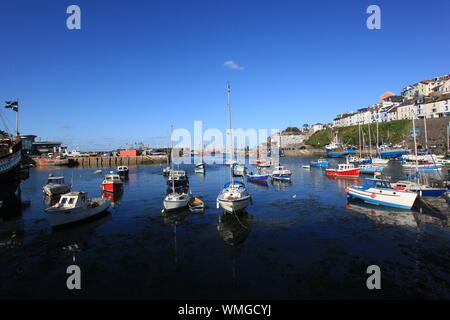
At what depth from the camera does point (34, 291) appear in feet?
48.1

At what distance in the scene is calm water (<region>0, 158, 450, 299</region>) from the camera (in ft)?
47.4

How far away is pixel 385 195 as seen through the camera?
31.6 m

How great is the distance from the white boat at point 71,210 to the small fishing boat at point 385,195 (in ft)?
107

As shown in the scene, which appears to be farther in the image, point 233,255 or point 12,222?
point 12,222

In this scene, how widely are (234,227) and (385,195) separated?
19.5 meters

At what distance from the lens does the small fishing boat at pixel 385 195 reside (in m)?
30.0

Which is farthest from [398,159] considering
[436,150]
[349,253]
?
[349,253]

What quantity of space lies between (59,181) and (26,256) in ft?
117

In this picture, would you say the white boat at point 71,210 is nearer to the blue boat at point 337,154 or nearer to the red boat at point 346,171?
the red boat at point 346,171

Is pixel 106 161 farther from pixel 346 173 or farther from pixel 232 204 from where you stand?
pixel 232 204

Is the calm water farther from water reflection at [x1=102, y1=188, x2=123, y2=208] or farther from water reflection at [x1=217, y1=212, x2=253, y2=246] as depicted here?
water reflection at [x1=102, y1=188, x2=123, y2=208]

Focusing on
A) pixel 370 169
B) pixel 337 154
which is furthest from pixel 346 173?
pixel 337 154
